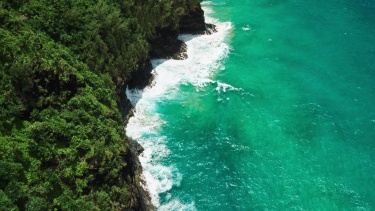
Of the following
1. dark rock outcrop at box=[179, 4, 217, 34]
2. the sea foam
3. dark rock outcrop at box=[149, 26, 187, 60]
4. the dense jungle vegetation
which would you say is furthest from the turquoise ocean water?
the dense jungle vegetation

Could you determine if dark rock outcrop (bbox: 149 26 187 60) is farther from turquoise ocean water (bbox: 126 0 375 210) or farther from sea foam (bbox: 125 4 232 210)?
turquoise ocean water (bbox: 126 0 375 210)

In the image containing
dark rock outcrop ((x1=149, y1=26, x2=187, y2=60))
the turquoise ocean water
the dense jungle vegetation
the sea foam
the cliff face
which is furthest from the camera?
dark rock outcrop ((x1=149, y1=26, x2=187, y2=60))

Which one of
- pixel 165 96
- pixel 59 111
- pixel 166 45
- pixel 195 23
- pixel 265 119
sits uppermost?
pixel 59 111

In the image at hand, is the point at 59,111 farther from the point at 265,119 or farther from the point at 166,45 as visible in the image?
the point at 166,45

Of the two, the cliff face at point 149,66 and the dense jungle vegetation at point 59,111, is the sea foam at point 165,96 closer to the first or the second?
the cliff face at point 149,66

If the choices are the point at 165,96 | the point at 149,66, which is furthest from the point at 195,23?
the point at 165,96

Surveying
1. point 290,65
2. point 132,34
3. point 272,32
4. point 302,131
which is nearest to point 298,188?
point 302,131
